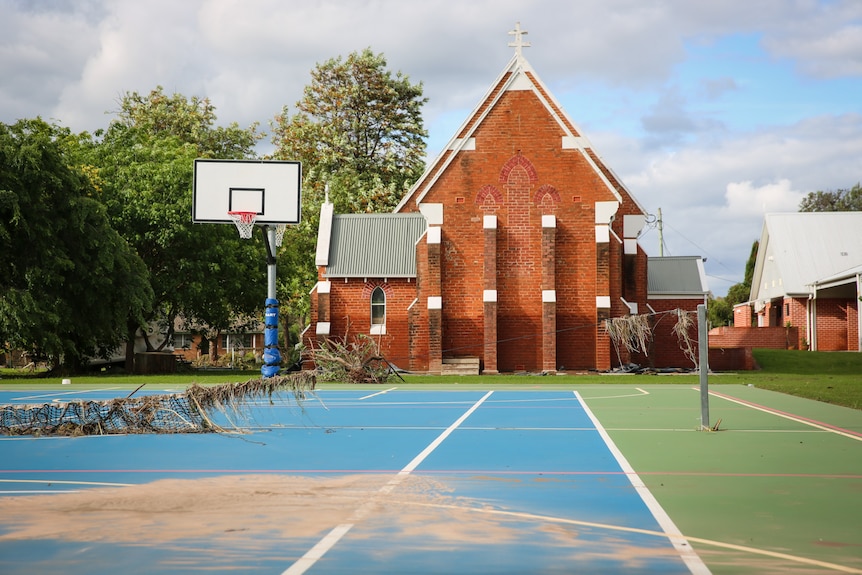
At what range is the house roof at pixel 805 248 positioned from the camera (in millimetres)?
54875

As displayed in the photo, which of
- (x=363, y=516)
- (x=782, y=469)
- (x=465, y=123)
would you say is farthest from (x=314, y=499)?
(x=465, y=123)

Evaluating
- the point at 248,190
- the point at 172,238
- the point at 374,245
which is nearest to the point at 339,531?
the point at 248,190

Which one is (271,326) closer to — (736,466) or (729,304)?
(736,466)

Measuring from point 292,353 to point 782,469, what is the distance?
1893 inches

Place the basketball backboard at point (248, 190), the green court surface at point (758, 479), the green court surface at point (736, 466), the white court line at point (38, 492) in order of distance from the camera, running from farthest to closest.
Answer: the basketball backboard at point (248, 190), the white court line at point (38, 492), the green court surface at point (736, 466), the green court surface at point (758, 479)

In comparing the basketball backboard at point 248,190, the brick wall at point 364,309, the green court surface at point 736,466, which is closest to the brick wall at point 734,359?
the brick wall at point 364,309

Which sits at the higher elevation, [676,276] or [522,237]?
[522,237]

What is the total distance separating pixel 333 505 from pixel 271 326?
18.0m

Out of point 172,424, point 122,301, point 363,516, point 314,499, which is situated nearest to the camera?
point 363,516

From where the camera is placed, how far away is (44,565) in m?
6.24

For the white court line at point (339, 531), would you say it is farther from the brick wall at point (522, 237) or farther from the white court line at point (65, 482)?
the brick wall at point (522, 237)

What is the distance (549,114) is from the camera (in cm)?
4300

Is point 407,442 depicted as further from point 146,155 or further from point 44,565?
point 146,155

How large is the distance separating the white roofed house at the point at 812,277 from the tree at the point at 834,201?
29.6 meters
